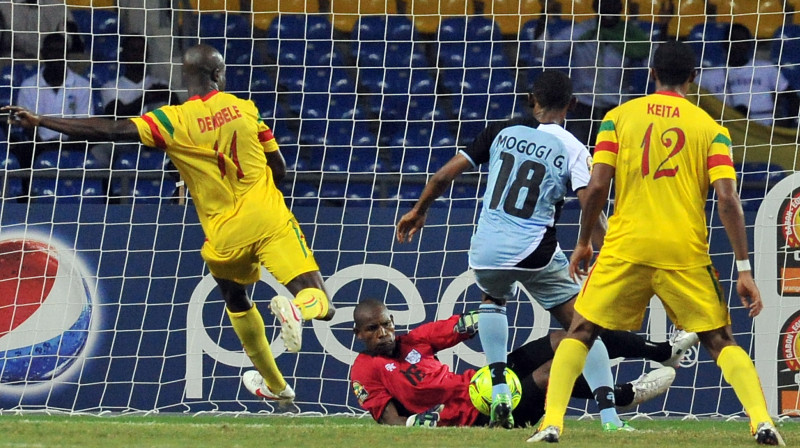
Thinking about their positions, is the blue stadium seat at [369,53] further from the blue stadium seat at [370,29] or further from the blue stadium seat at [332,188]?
the blue stadium seat at [332,188]

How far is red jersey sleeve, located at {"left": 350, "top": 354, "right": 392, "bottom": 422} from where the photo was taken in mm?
6793

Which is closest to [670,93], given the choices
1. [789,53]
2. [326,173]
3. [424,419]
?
[424,419]

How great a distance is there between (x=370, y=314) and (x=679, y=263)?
93.9 inches

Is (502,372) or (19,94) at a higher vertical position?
(19,94)

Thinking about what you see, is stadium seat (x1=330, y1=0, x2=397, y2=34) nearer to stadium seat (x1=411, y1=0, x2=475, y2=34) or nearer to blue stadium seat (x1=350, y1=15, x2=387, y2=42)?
blue stadium seat (x1=350, y1=15, x2=387, y2=42)

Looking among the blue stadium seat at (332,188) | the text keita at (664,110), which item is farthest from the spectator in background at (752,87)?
the text keita at (664,110)

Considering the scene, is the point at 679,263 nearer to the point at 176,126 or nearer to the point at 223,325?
the point at 176,126

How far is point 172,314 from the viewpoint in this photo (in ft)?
28.9

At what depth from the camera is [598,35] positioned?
33.6ft

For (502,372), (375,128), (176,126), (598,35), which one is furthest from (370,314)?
(598,35)

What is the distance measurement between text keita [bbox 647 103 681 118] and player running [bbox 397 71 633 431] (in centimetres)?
107

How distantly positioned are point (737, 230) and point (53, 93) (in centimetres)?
682

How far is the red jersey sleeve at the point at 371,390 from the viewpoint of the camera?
6793 mm

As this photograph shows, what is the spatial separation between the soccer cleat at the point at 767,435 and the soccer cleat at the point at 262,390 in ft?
10.7
